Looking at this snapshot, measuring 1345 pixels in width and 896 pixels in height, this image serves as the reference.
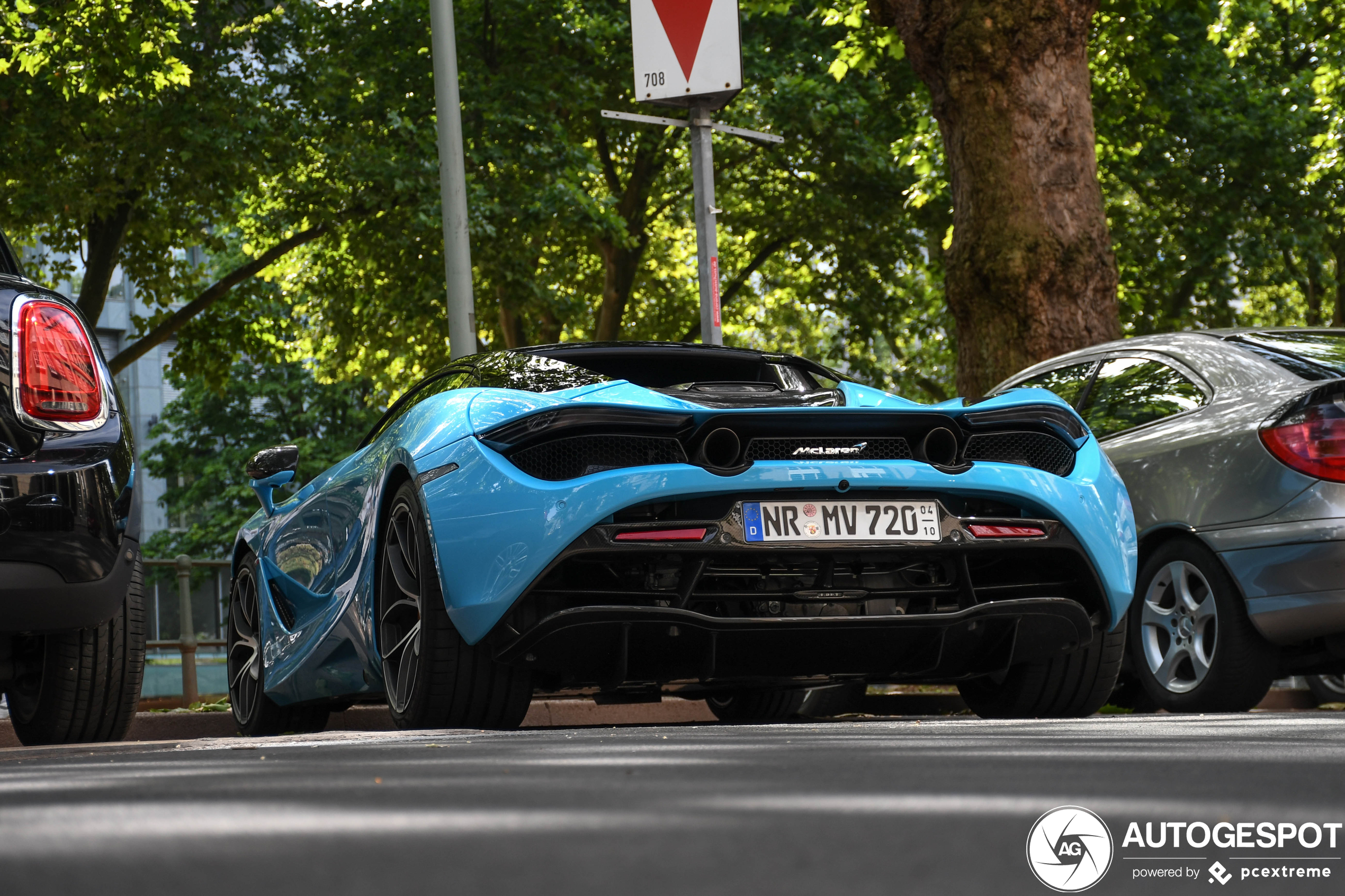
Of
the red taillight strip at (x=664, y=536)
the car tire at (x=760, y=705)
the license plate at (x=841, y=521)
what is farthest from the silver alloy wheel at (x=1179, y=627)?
the red taillight strip at (x=664, y=536)

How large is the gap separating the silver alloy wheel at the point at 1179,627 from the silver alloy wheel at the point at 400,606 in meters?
3.13

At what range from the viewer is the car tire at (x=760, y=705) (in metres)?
7.41

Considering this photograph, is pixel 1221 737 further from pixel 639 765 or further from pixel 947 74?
pixel 947 74

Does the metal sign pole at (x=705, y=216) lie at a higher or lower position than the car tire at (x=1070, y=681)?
higher

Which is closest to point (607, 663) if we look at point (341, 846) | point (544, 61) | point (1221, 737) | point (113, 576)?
point (113, 576)

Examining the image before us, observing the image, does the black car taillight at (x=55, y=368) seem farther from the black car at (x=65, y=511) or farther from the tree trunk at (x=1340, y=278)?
the tree trunk at (x=1340, y=278)

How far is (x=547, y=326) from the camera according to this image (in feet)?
Result: 77.9

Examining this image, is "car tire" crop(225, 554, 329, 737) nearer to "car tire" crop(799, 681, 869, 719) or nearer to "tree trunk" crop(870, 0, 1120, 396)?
"car tire" crop(799, 681, 869, 719)

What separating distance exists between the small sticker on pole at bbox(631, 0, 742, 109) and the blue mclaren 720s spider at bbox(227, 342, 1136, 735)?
12.3ft

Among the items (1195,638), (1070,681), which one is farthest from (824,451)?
(1195,638)

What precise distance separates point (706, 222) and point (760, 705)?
9.11ft

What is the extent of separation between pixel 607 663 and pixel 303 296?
21.7m

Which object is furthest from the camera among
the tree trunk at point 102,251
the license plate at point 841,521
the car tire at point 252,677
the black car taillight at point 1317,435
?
the tree trunk at point 102,251

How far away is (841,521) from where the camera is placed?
4375mm
